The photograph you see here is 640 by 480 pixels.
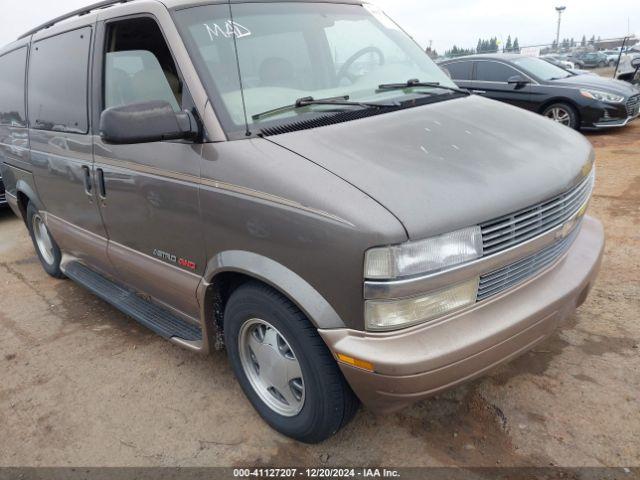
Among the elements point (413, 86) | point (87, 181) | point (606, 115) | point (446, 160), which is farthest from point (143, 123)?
point (606, 115)

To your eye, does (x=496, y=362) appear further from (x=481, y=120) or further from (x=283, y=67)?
(x=283, y=67)

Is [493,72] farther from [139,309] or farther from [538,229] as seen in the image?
[139,309]

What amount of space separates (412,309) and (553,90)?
886 centimetres

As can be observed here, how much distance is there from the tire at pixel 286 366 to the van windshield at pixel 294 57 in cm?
87

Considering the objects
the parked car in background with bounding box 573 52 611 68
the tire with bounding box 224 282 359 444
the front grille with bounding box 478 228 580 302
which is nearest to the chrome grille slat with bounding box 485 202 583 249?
the front grille with bounding box 478 228 580 302

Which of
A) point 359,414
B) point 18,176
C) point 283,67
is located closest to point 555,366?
point 359,414

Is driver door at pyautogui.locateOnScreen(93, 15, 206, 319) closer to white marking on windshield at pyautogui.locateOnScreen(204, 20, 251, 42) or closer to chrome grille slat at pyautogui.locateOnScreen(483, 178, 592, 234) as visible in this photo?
white marking on windshield at pyautogui.locateOnScreen(204, 20, 251, 42)

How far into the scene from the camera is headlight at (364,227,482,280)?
76.5 inches

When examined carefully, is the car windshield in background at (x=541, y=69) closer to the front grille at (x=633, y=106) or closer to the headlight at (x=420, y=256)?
the front grille at (x=633, y=106)

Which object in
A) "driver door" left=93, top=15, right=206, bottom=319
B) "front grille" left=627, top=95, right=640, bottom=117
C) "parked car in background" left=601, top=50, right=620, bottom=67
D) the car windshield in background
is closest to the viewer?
"driver door" left=93, top=15, right=206, bottom=319

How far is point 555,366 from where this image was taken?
3047 mm

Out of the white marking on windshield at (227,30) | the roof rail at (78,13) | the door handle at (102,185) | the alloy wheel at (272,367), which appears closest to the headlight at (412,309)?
the alloy wheel at (272,367)

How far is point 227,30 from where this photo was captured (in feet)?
8.88

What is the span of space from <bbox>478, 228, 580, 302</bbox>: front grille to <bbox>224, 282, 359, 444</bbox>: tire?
2.36 ft
